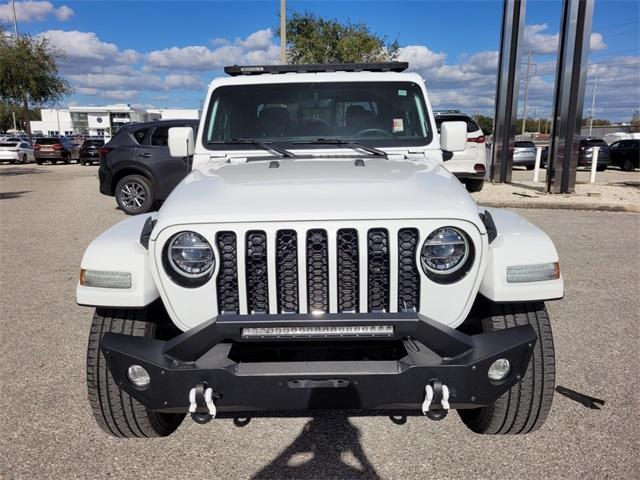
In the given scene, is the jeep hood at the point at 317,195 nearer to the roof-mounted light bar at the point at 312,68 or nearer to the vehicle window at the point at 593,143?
the roof-mounted light bar at the point at 312,68

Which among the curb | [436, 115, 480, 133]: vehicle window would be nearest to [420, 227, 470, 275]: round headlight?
the curb

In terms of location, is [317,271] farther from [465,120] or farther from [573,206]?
[465,120]

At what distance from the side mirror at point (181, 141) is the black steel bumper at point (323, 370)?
1773 millimetres

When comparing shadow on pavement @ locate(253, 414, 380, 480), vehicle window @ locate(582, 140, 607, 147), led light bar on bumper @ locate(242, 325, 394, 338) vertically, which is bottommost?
shadow on pavement @ locate(253, 414, 380, 480)

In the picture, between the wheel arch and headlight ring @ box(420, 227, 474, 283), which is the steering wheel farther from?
the wheel arch

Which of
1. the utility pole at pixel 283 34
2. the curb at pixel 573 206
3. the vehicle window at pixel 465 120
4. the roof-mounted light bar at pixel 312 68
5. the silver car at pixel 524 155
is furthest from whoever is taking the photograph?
the silver car at pixel 524 155

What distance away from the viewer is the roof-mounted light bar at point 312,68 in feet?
13.5

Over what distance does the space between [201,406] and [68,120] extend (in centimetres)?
9103

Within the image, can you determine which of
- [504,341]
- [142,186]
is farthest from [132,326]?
[142,186]

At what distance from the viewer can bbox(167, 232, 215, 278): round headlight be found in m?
2.28

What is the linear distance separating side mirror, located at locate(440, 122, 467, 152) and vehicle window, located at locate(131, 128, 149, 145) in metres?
8.24

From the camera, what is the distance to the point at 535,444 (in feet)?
9.34

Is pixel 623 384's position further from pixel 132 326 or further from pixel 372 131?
pixel 132 326

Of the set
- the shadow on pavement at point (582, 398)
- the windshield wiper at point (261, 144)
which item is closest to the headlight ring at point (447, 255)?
the windshield wiper at point (261, 144)
